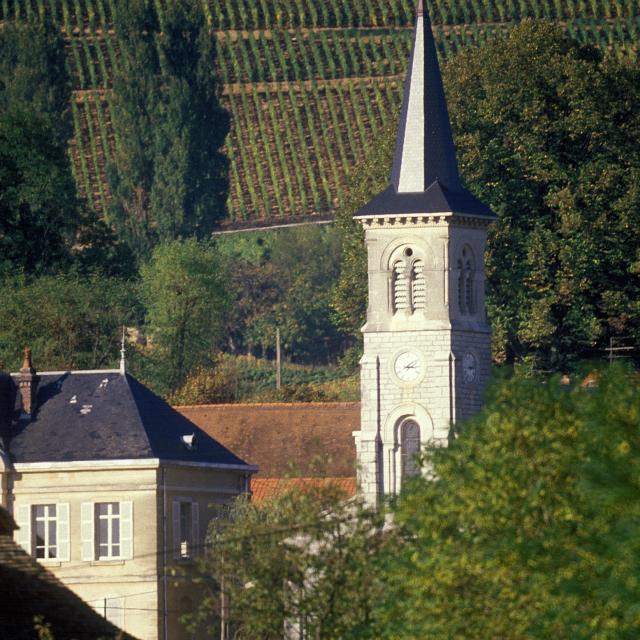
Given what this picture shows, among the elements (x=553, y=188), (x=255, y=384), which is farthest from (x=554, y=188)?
(x=255, y=384)

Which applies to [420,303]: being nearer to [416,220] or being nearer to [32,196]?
[416,220]

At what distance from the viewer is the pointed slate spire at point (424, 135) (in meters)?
87.6

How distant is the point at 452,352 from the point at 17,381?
1297 centimetres

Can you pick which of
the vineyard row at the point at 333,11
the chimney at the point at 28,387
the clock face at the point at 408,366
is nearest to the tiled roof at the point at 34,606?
the chimney at the point at 28,387

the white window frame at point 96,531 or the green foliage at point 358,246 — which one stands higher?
the green foliage at point 358,246

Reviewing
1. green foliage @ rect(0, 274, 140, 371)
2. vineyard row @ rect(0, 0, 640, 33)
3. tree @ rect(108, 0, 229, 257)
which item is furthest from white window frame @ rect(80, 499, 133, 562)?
vineyard row @ rect(0, 0, 640, 33)

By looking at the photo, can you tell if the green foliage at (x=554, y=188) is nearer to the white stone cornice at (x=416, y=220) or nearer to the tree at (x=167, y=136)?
the white stone cornice at (x=416, y=220)

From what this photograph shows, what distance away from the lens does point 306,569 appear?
55.7 meters

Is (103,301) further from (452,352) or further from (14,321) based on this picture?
(452,352)

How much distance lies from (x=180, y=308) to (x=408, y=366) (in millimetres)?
25947

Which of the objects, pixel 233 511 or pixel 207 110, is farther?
pixel 207 110

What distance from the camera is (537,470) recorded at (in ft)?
168

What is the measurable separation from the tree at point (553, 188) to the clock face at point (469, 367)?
8.73m

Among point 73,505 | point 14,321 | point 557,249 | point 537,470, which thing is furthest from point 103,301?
point 537,470
